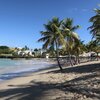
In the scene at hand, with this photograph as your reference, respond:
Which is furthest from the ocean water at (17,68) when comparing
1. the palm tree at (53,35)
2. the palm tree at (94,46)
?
the palm tree at (94,46)

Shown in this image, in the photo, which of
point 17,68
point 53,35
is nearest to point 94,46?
point 17,68

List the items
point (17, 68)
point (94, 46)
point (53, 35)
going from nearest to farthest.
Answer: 1. point (53, 35)
2. point (17, 68)
3. point (94, 46)

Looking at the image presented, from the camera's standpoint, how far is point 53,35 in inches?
1316

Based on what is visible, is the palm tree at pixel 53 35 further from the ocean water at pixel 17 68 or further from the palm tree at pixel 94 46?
the palm tree at pixel 94 46

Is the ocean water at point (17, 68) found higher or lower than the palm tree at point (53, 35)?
lower

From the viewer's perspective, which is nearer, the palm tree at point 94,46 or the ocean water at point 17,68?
the ocean water at point 17,68

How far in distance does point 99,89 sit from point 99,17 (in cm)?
1487

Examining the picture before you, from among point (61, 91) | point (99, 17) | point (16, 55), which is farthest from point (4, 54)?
point (61, 91)

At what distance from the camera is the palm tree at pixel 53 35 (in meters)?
33.2

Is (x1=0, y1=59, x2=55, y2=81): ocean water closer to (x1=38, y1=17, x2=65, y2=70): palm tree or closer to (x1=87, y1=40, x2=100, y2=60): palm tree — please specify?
(x1=38, y1=17, x2=65, y2=70): palm tree

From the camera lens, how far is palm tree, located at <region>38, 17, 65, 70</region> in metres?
33.2

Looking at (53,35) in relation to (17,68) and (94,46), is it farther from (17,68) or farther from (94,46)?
(94,46)

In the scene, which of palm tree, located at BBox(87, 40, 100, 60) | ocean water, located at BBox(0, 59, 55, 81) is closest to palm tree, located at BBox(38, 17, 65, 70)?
ocean water, located at BBox(0, 59, 55, 81)

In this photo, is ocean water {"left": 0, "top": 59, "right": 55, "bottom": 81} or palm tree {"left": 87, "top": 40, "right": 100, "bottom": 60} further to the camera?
palm tree {"left": 87, "top": 40, "right": 100, "bottom": 60}
